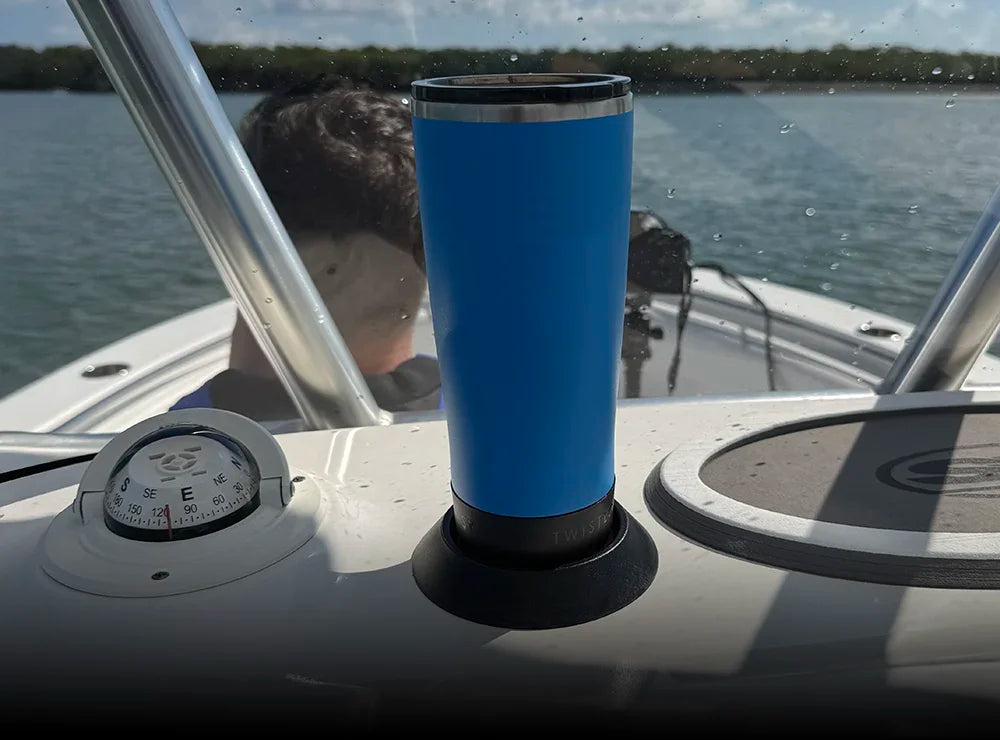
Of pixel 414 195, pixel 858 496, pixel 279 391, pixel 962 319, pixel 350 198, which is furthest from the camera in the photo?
pixel 350 198

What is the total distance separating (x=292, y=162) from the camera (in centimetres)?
117

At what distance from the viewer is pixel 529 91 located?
0.39 metres

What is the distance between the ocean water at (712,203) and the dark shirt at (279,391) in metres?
0.19

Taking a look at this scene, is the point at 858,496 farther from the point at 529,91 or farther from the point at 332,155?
the point at 332,155

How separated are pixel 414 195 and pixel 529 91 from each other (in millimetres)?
423

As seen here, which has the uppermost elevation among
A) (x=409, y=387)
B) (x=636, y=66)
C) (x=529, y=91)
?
(x=529, y=91)

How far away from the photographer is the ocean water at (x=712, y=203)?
4.14 feet

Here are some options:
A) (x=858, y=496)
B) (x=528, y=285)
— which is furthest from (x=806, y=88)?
Result: (x=528, y=285)

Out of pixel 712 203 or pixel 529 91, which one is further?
pixel 712 203

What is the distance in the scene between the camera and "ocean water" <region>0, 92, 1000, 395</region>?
4.14 feet

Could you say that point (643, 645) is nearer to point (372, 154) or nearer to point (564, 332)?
point (564, 332)

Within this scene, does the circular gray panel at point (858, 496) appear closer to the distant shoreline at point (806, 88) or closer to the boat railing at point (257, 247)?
the boat railing at point (257, 247)

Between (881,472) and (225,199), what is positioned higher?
(225,199)

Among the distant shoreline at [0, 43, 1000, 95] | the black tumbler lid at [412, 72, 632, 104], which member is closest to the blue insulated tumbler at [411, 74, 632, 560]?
the black tumbler lid at [412, 72, 632, 104]
